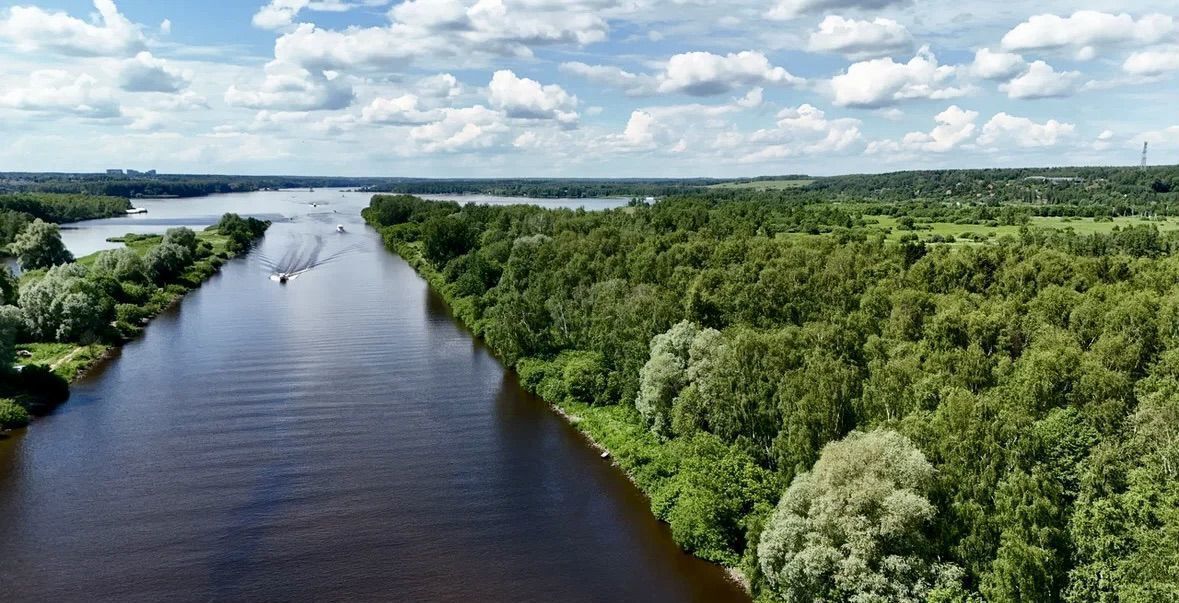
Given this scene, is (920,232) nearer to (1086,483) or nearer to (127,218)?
(1086,483)

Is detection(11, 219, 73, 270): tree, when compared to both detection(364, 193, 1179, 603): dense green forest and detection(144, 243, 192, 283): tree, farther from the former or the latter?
detection(364, 193, 1179, 603): dense green forest

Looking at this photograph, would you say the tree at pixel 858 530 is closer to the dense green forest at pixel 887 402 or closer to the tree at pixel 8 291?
the dense green forest at pixel 887 402

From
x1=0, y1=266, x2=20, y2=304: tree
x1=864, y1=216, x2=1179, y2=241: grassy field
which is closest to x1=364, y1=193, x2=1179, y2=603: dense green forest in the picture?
x1=864, y1=216, x2=1179, y2=241: grassy field

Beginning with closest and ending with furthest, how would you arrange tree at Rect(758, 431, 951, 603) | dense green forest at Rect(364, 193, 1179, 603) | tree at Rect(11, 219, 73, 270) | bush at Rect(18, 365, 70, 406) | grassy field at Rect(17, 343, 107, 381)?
dense green forest at Rect(364, 193, 1179, 603), tree at Rect(758, 431, 951, 603), bush at Rect(18, 365, 70, 406), grassy field at Rect(17, 343, 107, 381), tree at Rect(11, 219, 73, 270)

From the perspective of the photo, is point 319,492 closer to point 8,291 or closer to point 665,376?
point 665,376

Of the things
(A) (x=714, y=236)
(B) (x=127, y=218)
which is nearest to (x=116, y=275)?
(A) (x=714, y=236)

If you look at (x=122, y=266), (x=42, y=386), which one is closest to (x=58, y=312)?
(x=42, y=386)

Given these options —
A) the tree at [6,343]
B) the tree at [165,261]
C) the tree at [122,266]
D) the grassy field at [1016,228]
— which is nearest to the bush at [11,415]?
the tree at [6,343]
